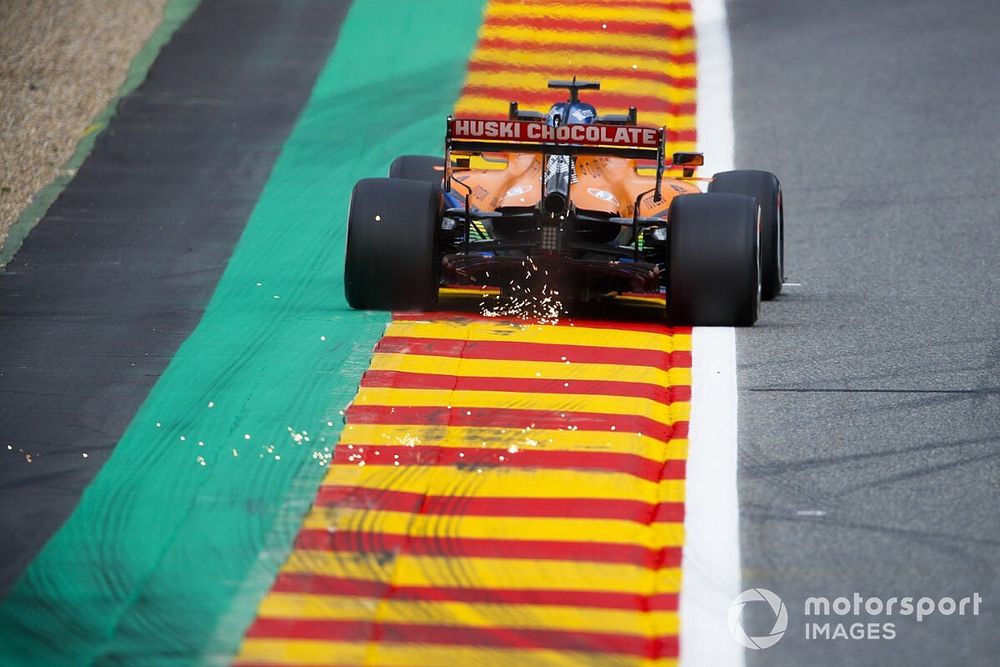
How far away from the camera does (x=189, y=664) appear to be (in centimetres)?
652

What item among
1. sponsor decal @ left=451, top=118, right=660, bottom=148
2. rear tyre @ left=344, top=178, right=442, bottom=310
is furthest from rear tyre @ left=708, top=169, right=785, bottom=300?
rear tyre @ left=344, top=178, right=442, bottom=310

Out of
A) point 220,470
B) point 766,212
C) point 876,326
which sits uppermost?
point 766,212

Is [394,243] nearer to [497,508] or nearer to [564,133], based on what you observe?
[564,133]

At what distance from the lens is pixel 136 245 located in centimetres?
1361

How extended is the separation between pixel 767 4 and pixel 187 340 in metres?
12.3

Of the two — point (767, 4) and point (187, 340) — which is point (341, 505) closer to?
point (187, 340)

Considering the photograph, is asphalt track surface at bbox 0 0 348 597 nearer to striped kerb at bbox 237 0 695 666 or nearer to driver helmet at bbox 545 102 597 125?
striped kerb at bbox 237 0 695 666

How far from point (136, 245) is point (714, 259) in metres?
5.34

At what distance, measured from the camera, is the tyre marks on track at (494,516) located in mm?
6727
